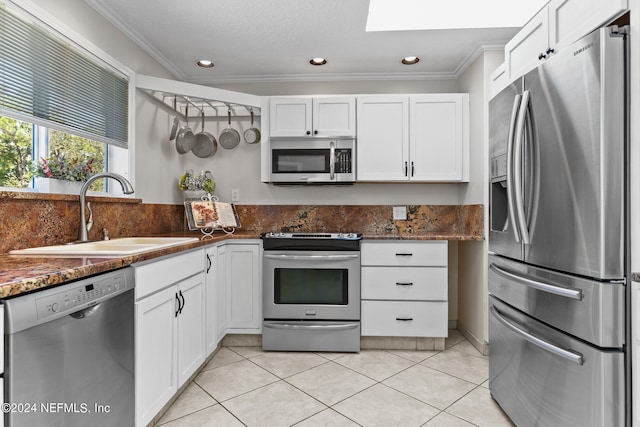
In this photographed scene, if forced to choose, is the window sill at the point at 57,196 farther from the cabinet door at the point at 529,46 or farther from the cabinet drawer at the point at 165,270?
the cabinet door at the point at 529,46

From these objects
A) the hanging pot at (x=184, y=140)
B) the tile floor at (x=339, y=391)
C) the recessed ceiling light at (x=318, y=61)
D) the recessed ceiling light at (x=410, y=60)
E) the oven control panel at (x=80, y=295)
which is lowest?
the tile floor at (x=339, y=391)

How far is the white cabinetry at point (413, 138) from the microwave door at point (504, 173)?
1089mm

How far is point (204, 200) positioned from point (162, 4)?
149cm

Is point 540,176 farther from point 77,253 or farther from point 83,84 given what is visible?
point 83,84

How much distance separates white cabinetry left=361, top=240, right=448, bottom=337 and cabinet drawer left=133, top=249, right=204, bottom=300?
127cm

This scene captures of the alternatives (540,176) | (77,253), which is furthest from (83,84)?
(540,176)

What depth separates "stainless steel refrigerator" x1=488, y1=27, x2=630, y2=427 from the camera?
4.04ft

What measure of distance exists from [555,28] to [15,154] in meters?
2.63

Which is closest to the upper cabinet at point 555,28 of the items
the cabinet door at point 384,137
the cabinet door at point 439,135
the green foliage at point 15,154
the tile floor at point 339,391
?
the cabinet door at point 439,135

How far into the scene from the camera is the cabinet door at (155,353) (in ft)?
5.18

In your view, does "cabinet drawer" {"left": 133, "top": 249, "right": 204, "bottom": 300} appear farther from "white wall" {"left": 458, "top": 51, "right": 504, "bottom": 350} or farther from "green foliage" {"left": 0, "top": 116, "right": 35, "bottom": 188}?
"white wall" {"left": 458, "top": 51, "right": 504, "bottom": 350}

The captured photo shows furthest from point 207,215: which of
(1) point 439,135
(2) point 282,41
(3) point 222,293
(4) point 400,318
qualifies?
(1) point 439,135

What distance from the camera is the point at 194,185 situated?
324 centimetres

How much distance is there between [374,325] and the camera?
2.82m
